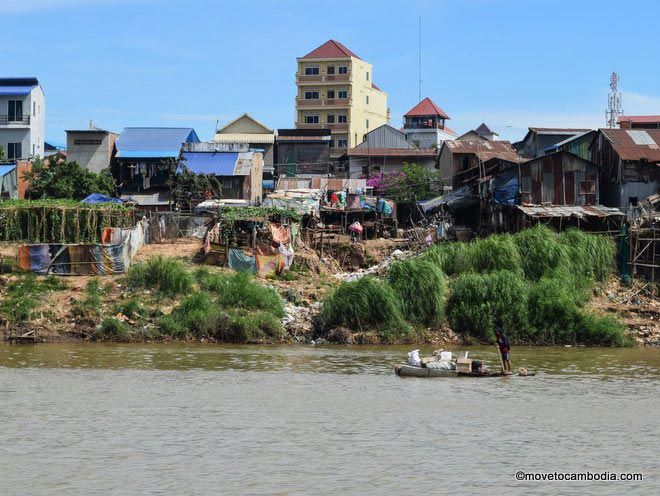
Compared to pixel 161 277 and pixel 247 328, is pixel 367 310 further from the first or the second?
pixel 161 277

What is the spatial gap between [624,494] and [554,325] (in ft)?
63.1

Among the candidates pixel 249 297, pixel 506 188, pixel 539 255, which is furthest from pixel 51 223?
pixel 506 188

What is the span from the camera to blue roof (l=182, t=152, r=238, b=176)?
180 ft

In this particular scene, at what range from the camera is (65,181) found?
52.3 metres

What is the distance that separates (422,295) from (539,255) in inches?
230

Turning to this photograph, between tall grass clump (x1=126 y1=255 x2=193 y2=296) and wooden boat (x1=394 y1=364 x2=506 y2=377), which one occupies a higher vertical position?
tall grass clump (x1=126 y1=255 x2=193 y2=296)

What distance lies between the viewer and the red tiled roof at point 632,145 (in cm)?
4588

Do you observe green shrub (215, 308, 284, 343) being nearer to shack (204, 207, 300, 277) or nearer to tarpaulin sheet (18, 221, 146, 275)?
shack (204, 207, 300, 277)

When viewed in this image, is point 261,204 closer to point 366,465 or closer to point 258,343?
point 258,343

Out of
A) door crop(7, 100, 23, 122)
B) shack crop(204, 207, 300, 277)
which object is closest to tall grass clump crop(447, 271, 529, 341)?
shack crop(204, 207, 300, 277)

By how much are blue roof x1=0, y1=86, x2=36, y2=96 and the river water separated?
103 feet

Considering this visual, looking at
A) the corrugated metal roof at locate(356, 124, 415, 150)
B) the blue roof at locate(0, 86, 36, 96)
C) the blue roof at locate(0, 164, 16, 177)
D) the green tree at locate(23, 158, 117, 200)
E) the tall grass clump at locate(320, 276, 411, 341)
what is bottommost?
the tall grass clump at locate(320, 276, 411, 341)

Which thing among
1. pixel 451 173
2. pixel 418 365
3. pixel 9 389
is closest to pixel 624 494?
pixel 418 365

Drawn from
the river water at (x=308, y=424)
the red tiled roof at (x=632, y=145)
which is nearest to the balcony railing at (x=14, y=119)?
the river water at (x=308, y=424)
